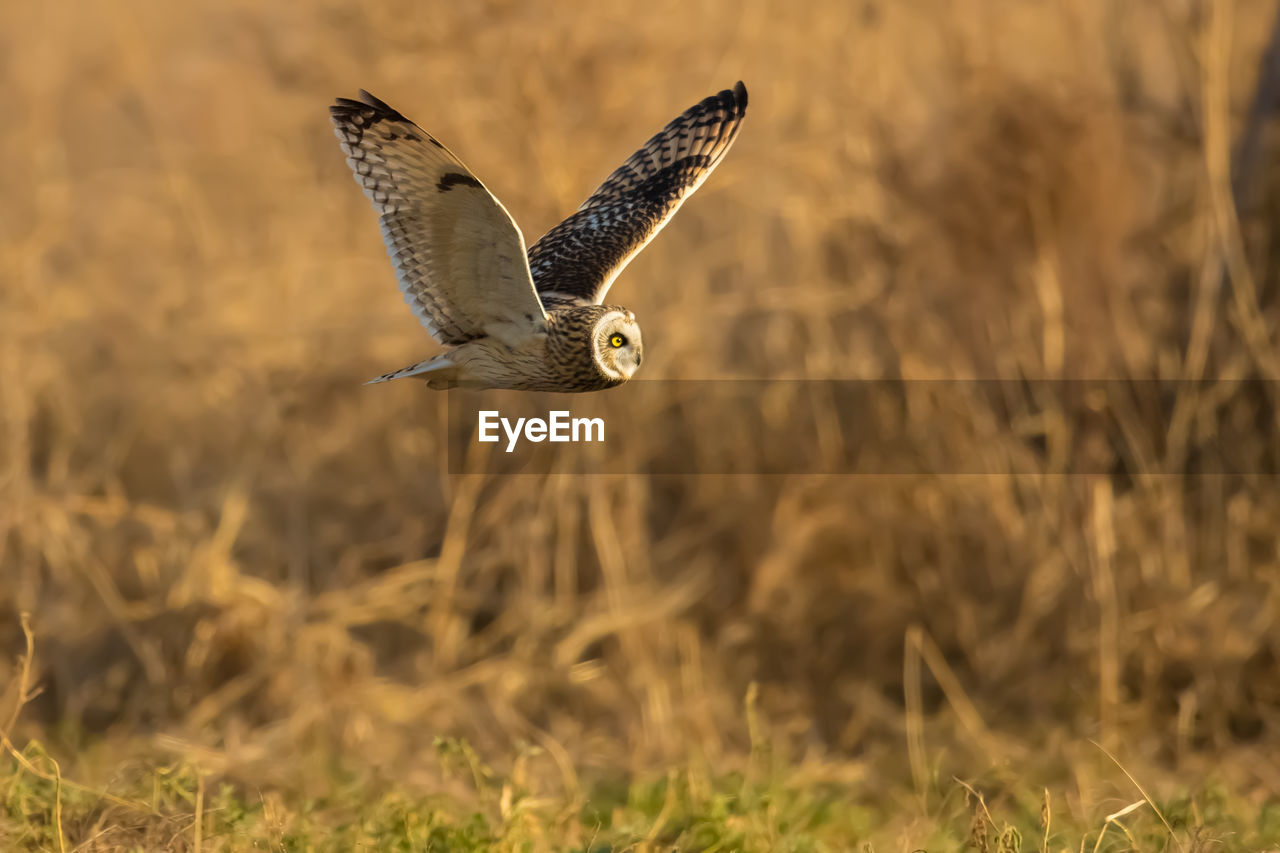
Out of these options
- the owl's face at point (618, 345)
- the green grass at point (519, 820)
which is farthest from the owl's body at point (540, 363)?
the green grass at point (519, 820)

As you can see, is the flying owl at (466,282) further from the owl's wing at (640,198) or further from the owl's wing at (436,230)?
the owl's wing at (640,198)

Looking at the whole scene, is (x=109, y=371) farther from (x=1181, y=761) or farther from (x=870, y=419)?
(x=1181, y=761)

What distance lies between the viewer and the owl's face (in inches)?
75.7

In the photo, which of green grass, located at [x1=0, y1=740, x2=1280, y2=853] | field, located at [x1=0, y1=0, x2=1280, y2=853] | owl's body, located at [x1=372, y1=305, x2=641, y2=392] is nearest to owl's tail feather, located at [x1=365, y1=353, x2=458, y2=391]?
owl's body, located at [x1=372, y1=305, x2=641, y2=392]

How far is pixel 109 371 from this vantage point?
5.11m

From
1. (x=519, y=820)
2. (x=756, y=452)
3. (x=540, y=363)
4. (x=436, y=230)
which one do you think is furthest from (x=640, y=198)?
(x=756, y=452)

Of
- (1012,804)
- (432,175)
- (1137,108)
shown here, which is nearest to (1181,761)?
(1012,804)

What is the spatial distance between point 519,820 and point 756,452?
2208mm

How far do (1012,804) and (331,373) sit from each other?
2460 mm

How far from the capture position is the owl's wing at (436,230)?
76.0 inches

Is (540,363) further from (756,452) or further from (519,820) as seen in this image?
Answer: (756,452)

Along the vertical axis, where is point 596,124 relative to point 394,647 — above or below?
above

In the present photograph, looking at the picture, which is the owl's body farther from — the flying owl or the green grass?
the green grass

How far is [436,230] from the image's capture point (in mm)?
2021
